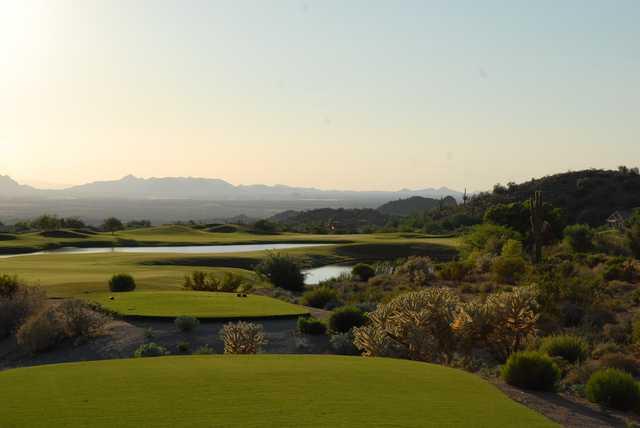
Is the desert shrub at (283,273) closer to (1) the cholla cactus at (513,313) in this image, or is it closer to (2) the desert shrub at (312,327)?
(2) the desert shrub at (312,327)

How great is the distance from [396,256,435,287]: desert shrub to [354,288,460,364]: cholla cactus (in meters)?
21.6

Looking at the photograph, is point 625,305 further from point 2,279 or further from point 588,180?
point 588,180

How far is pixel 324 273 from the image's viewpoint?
1966 inches

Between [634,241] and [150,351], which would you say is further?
[634,241]

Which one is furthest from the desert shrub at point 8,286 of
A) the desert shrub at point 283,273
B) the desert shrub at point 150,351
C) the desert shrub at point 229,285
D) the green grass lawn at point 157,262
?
the desert shrub at point 283,273

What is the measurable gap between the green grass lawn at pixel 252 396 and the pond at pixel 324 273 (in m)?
33.0

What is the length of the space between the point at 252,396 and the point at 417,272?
30.0m

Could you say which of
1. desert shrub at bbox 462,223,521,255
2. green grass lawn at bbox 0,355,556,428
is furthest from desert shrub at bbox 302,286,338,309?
desert shrub at bbox 462,223,521,255

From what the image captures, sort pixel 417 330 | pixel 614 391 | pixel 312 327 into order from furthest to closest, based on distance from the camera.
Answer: pixel 312 327 < pixel 417 330 < pixel 614 391

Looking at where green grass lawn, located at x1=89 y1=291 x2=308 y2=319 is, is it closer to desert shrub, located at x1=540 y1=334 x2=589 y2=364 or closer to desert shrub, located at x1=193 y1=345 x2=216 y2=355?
desert shrub, located at x1=193 y1=345 x2=216 y2=355

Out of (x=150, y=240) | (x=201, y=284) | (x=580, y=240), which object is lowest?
(x=201, y=284)

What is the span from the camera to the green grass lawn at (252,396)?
8.36 metres

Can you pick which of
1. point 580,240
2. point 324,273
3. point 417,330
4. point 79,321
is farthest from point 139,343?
point 580,240

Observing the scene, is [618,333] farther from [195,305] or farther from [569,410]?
[195,305]
